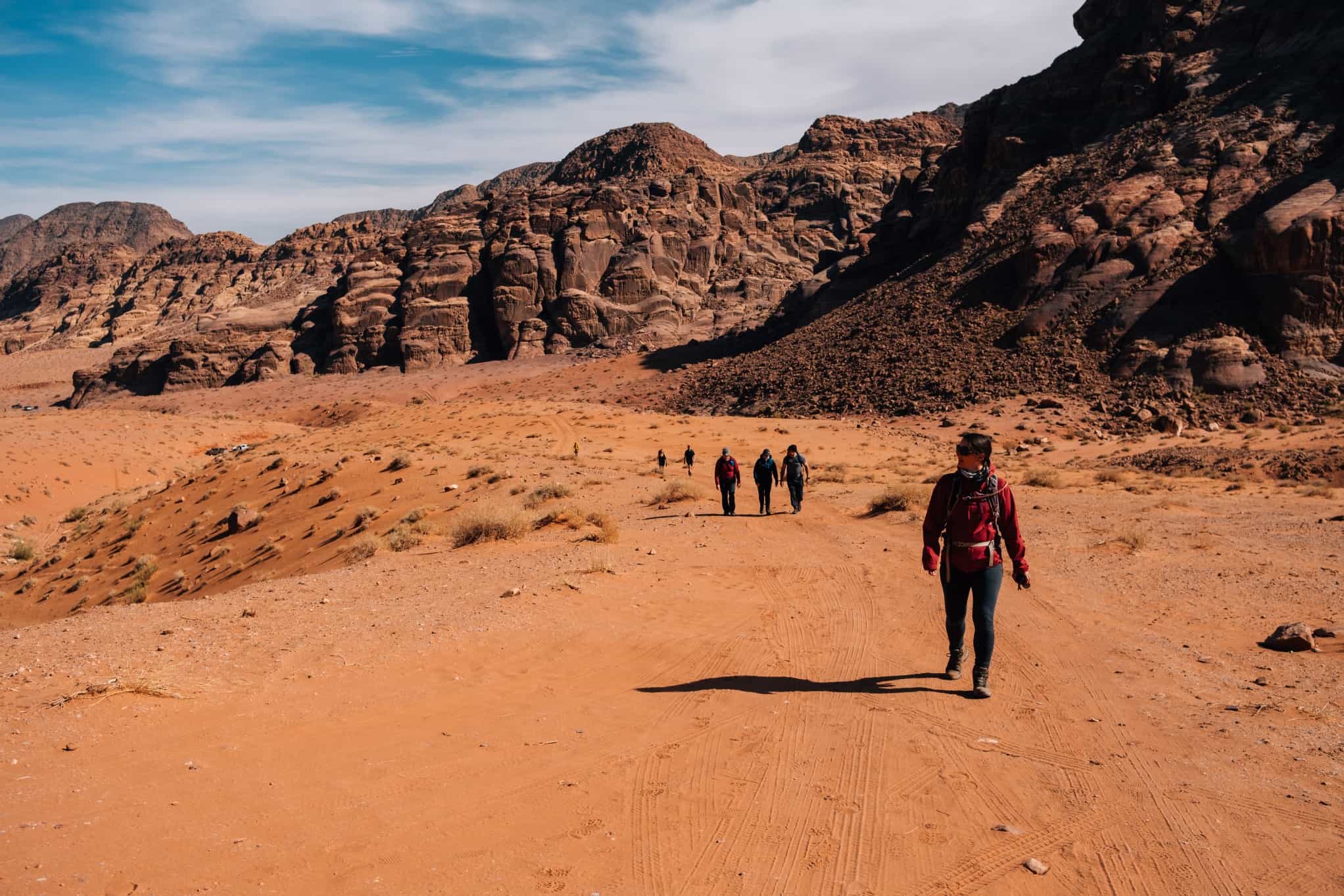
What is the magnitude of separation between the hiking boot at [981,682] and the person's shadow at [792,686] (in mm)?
159

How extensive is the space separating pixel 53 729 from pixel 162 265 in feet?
566

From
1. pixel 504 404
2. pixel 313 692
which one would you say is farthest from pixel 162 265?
pixel 313 692

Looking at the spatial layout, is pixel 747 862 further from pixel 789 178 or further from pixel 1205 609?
pixel 789 178

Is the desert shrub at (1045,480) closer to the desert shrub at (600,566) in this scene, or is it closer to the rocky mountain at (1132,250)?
the desert shrub at (600,566)

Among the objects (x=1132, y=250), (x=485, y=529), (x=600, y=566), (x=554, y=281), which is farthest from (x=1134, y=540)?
(x=554, y=281)

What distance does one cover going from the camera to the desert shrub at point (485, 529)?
14383 mm

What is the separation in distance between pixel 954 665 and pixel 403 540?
11.0 meters

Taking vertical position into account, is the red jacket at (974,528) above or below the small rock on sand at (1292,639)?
above

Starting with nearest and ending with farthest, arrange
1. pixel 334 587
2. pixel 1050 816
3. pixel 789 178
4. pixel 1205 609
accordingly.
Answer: pixel 1050 816 < pixel 1205 609 < pixel 334 587 < pixel 789 178

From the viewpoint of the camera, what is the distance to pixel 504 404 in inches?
2100

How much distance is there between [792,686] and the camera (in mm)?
7031

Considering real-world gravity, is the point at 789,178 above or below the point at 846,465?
above

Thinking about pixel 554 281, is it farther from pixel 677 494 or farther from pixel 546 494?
pixel 546 494

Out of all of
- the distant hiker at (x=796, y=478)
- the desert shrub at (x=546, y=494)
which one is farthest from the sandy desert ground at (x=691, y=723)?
the desert shrub at (x=546, y=494)
